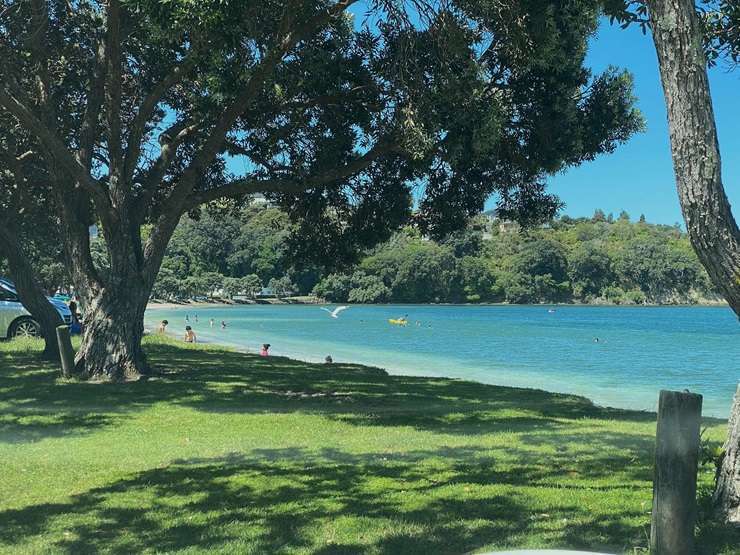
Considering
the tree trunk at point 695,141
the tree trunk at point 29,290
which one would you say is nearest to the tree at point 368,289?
the tree trunk at point 29,290

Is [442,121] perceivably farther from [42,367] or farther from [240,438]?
[42,367]

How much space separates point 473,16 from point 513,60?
3.22 ft

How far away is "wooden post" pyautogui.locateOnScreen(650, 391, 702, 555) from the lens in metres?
3.72

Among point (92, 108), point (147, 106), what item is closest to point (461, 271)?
point (92, 108)

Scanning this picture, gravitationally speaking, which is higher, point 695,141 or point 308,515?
point 695,141

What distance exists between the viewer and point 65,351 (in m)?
13.9

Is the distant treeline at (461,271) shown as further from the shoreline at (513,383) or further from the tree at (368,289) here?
the shoreline at (513,383)

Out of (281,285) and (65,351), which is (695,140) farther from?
(281,285)

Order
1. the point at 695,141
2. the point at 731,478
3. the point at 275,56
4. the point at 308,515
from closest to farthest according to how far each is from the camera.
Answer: the point at 695,141
the point at 731,478
the point at 308,515
the point at 275,56

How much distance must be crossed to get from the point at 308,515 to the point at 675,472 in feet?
9.20

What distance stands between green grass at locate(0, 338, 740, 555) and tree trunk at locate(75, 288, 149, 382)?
24.5 inches

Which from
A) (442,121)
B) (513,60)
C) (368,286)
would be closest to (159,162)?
(442,121)

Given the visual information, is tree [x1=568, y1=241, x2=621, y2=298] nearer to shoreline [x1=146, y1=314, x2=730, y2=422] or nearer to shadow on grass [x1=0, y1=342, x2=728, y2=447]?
shoreline [x1=146, y1=314, x2=730, y2=422]

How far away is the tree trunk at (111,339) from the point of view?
45.7 ft
